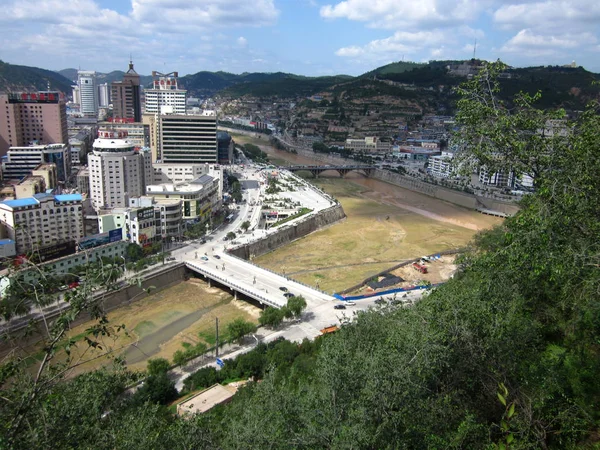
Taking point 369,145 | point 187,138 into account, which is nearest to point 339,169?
point 369,145

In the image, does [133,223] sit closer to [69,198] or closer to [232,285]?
[69,198]

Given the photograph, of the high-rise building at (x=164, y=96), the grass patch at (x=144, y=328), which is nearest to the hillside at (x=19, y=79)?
the high-rise building at (x=164, y=96)

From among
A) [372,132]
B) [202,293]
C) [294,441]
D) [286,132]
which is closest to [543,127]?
[294,441]

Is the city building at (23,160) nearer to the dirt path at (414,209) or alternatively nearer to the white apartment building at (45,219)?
the white apartment building at (45,219)

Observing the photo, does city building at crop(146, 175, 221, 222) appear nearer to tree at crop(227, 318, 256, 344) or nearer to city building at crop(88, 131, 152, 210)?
city building at crop(88, 131, 152, 210)

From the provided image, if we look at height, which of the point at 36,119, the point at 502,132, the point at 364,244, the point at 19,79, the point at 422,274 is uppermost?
the point at 19,79

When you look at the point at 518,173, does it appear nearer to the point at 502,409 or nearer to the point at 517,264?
the point at 517,264
